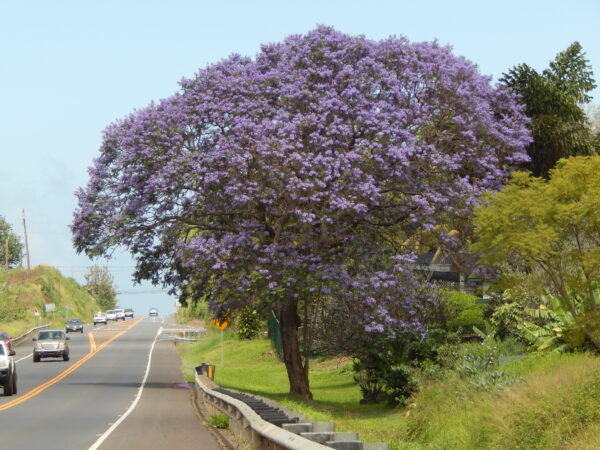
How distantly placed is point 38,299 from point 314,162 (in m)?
104

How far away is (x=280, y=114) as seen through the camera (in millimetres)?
34406

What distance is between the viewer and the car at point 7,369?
34.9 m

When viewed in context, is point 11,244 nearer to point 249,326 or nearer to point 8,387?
point 249,326

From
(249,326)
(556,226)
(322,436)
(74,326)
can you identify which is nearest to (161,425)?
(556,226)

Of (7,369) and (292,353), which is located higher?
(7,369)

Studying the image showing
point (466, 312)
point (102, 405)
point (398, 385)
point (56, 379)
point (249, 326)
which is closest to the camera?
point (398, 385)

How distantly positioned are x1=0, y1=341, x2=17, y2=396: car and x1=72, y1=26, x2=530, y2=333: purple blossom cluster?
560 cm

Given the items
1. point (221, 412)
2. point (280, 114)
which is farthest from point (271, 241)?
point (221, 412)

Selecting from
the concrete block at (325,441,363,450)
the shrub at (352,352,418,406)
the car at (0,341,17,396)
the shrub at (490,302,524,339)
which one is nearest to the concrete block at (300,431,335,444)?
the concrete block at (325,441,363,450)

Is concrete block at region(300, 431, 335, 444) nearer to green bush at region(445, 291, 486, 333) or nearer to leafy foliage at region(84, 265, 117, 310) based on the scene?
green bush at region(445, 291, 486, 333)

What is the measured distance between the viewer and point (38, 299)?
430ft

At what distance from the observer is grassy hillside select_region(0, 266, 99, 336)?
107 meters

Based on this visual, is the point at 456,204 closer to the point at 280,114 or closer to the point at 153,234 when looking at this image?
the point at 280,114

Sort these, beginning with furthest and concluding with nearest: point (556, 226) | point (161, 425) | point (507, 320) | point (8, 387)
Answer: point (8, 387) < point (507, 320) < point (556, 226) < point (161, 425)
